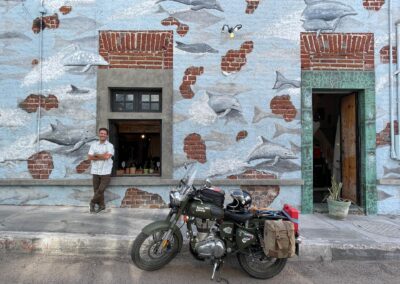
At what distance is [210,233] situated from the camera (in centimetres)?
363

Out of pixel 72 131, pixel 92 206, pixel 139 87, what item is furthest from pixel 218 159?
pixel 72 131

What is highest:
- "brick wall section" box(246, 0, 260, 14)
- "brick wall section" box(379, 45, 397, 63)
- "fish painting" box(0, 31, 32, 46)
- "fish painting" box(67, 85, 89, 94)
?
"brick wall section" box(246, 0, 260, 14)

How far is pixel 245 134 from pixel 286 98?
46.6 inches

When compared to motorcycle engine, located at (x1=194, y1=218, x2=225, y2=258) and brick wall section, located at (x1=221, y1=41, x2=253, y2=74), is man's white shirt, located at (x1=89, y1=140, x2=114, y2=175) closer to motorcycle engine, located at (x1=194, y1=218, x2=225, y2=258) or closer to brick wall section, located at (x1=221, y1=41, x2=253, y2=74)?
motorcycle engine, located at (x1=194, y1=218, x2=225, y2=258)

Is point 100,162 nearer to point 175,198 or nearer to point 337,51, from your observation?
point 175,198

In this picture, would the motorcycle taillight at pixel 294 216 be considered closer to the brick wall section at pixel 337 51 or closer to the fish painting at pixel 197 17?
the brick wall section at pixel 337 51

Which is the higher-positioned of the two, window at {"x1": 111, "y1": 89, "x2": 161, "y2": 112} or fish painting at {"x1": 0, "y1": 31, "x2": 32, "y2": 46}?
fish painting at {"x1": 0, "y1": 31, "x2": 32, "y2": 46}

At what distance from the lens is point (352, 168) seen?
22.1ft

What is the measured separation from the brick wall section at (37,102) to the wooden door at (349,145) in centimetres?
667

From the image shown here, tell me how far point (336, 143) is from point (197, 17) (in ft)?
15.4

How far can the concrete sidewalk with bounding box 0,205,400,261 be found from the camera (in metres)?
4.32

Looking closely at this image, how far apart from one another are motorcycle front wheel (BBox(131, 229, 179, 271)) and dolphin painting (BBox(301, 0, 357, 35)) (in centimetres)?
533

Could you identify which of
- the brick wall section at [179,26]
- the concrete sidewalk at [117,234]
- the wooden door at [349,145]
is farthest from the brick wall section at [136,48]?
the wooden door at [349,145]

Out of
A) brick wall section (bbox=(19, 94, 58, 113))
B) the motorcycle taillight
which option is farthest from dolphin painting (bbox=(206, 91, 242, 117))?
brick wall section (bbox=(19, 94, 58, 113))
